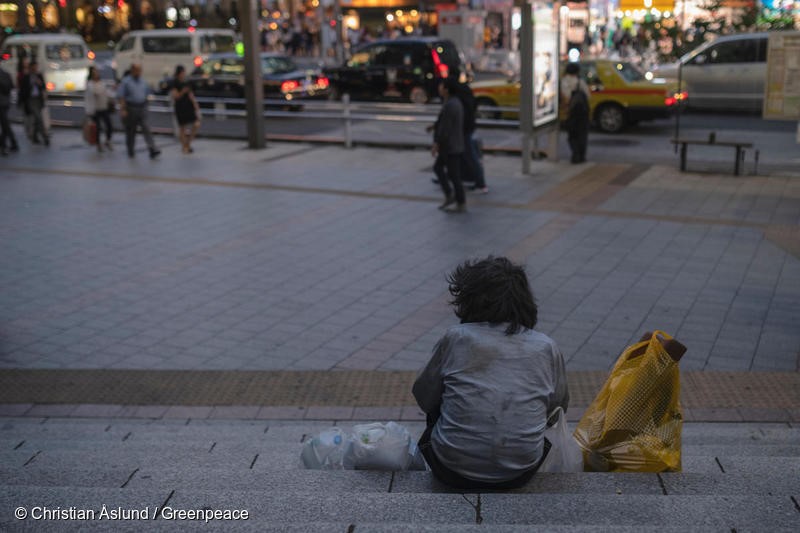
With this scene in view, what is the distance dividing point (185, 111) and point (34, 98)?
3.55 meters

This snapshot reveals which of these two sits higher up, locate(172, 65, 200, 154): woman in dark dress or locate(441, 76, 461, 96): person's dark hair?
locate(441, 76, 461, 96): person's dark hair

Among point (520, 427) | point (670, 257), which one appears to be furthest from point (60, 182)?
point (520, 427)

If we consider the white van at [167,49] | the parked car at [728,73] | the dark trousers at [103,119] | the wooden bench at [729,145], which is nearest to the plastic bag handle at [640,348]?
the wooden bench at [729,145]

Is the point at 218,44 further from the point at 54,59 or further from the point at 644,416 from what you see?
the point at 644,416

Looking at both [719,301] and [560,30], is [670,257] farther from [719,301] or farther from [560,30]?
[560,30]

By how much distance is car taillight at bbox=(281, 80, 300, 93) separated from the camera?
2388 cm

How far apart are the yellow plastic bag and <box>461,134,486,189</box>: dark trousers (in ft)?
29.4

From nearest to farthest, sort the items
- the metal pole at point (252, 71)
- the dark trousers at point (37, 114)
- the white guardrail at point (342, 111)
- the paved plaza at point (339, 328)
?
the paved plaza at point (339, 328)
the metal pole at point (252, 71)
the white guardrail at point (342, 111)
the dark trousers at point (37, 114)

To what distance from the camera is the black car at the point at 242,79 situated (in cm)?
2391

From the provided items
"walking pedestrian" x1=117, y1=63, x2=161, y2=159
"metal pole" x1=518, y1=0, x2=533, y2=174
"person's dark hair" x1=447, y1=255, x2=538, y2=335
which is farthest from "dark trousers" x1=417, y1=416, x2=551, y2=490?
"walking pedestrian" x1=117, y1=63, x2=161, y2=159

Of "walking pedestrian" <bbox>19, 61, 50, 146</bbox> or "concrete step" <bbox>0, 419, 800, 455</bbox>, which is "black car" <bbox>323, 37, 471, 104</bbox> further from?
"concrete step" <bbox>0, 419, 800, 455</bbox>

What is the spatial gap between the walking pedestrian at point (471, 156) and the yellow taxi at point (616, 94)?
603cm

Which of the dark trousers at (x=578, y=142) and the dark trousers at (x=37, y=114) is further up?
the dark trousers at (x=37, y=114)

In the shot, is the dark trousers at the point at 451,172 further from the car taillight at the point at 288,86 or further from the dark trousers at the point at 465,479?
the car taillight at the point at 288,86
